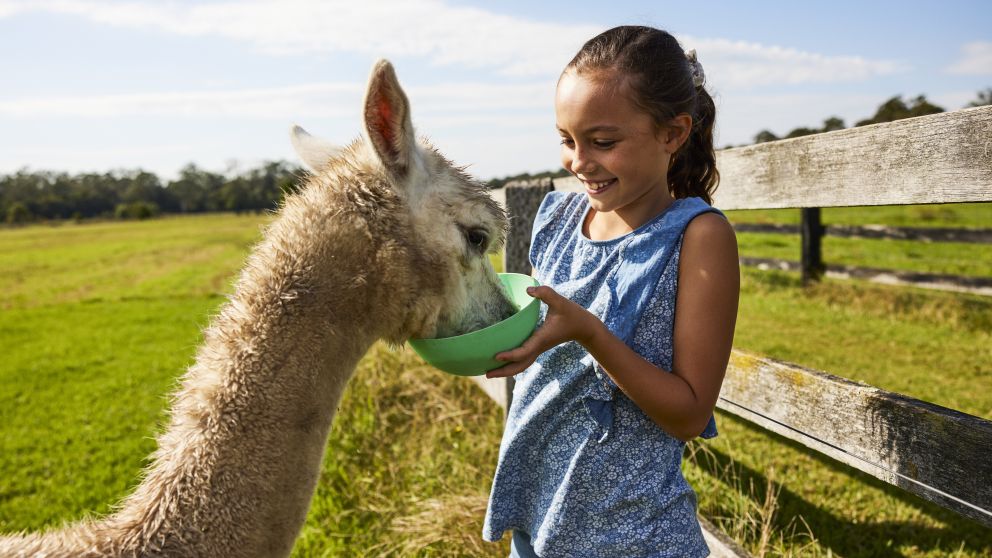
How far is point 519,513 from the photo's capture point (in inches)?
85.9

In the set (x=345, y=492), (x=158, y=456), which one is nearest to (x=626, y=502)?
(x=158, y=456)

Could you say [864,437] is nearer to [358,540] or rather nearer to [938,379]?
[358,540]

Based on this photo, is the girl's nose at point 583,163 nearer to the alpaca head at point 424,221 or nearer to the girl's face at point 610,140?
the girl's face at point 610,140

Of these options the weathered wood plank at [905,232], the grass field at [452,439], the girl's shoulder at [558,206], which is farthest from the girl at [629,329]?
the weathered wood plank at [905,232]

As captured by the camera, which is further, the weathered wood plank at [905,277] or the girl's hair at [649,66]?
the weathered wood plank at [905,277]

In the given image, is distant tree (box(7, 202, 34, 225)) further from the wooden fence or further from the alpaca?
the wooden fence

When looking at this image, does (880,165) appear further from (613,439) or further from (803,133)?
(803,133)

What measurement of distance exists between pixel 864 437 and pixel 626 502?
2.45 ft

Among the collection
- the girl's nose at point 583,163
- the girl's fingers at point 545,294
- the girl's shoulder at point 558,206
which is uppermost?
the girl's nose at point 583,163

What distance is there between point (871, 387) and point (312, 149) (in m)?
2.07

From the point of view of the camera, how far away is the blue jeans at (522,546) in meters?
2.20

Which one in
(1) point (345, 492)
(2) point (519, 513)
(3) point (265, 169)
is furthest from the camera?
(3) point (265, 169)

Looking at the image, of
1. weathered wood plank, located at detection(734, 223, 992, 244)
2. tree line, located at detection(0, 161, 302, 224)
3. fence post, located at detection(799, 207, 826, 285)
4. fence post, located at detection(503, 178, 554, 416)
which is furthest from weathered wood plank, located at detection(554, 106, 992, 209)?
tree line, located at detection(0, 161, 302, 224)

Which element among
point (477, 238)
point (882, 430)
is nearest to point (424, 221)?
point (477, 238)
